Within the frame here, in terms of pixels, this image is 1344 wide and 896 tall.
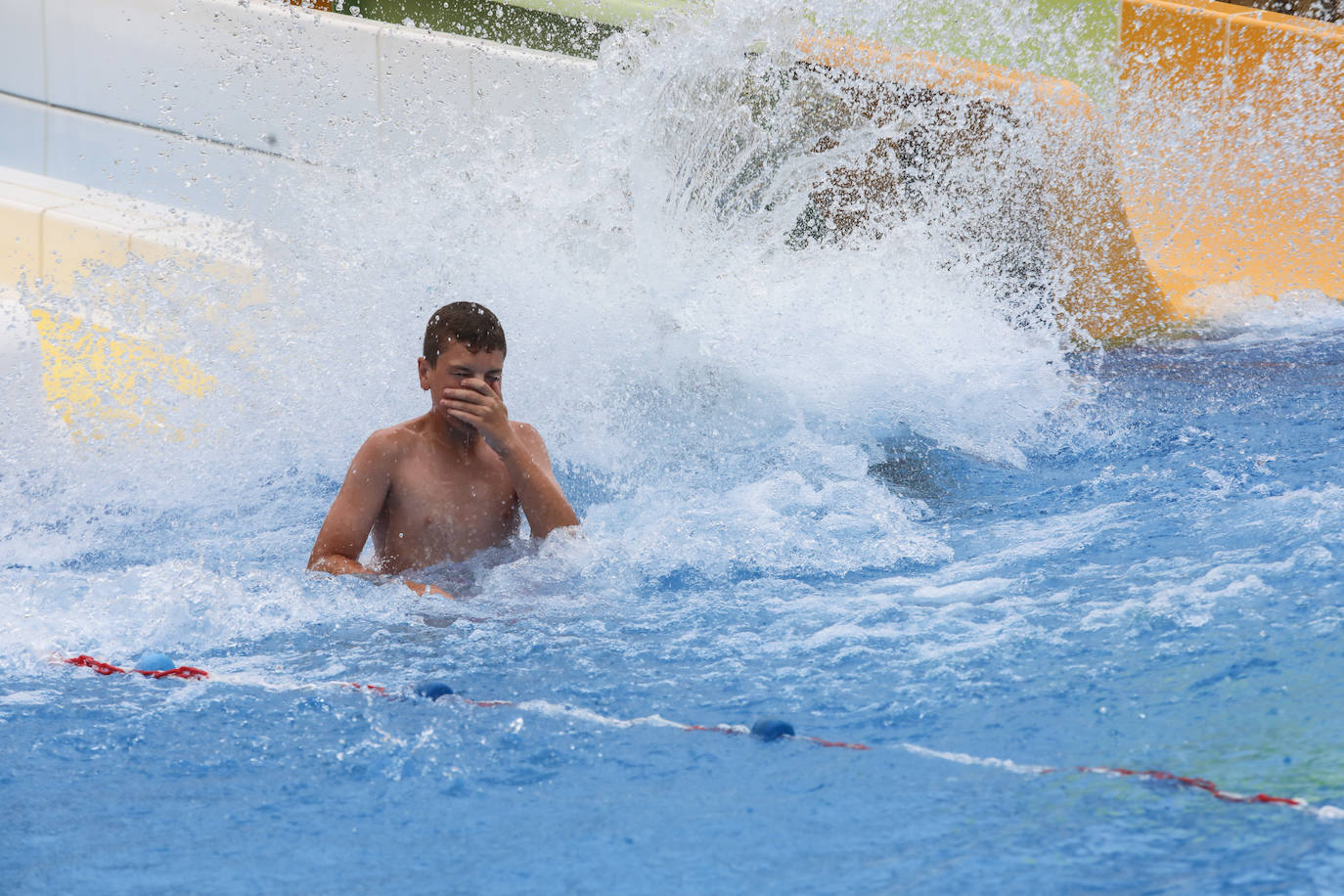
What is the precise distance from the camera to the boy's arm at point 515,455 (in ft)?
10.2

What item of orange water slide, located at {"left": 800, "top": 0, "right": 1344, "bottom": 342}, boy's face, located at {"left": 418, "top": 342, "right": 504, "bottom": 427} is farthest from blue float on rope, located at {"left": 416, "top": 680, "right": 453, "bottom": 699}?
orange water slide, located at {"left": 800, "top": 0, "right": 1344, "bottom": 342}

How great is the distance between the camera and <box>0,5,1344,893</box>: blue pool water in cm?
196

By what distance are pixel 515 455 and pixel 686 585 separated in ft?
1.74

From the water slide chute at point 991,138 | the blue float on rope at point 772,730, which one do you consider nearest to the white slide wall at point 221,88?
the water slide chute at point 991,138

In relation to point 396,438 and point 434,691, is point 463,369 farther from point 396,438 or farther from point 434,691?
point 434,691

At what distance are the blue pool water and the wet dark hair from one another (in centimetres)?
53

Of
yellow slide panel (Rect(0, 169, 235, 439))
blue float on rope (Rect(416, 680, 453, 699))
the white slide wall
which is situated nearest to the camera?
blue float on rope (Rect(416, 680, 453, 699))

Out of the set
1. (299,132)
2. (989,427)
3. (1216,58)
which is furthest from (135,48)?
(1216,58)

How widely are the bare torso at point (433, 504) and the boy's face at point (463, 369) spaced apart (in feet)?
0.39

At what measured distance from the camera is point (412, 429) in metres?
3.26

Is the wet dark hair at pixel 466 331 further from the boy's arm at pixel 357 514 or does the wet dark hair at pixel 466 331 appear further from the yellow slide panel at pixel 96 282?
the yellow slide panel at pixel 96 282

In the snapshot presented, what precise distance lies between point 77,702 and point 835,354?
3.28m

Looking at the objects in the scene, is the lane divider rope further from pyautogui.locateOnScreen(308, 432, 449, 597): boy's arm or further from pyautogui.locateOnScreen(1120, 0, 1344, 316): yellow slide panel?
pyautogui.locateOnScreen(1120, 0, 1344, 316): yellow slide panel

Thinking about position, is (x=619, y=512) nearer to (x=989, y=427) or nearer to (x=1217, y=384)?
(x=989, y=427)
